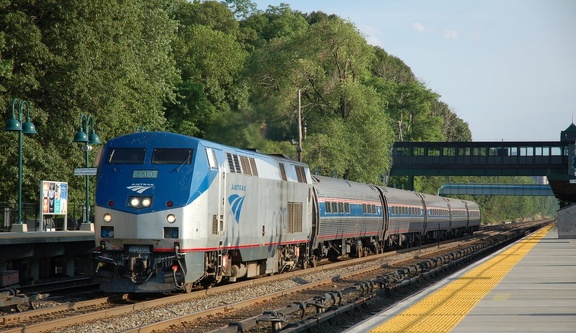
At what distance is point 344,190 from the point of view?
1617 inches

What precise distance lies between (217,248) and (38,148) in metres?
26.0

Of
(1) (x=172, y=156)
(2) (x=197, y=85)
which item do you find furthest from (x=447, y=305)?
(2) (x=197, y=85)

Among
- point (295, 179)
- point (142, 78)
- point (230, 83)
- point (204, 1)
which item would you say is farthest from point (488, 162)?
point (295, 179)

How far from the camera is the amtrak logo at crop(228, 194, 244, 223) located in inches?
939

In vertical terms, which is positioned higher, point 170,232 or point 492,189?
point 492,189

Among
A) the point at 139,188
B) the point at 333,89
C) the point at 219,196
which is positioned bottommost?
the point at 219,196

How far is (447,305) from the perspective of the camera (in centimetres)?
1762

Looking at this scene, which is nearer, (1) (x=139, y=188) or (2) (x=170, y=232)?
(2) (x=170, y=232)

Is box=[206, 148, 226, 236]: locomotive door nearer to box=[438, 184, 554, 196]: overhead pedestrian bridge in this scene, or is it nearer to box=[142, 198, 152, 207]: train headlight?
box=[142, 198, 152, 207]: train headlight

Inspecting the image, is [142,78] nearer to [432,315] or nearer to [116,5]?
[116,5]

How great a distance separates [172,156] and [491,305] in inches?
332

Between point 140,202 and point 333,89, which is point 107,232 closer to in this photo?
point 140,202

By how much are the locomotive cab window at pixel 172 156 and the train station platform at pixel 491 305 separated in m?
6.32

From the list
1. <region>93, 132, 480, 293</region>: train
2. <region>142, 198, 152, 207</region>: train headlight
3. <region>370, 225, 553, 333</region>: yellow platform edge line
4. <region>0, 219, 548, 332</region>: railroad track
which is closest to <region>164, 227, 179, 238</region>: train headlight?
<region>93, 132, 480, 293</region>: train
